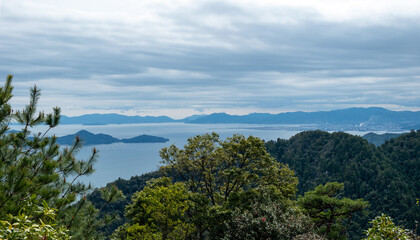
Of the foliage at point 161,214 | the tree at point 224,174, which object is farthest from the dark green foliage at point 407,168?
the foliage at point 161,214

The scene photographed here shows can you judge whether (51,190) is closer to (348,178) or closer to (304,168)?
(348,178)

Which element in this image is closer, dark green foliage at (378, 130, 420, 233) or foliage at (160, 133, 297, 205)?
foliage at (160, 133, 297, 205)

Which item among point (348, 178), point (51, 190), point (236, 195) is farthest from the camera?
point (348, 178)

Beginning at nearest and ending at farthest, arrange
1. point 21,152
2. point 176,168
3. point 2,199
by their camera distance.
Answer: point 2,199 → point 21,152 → point 176,168

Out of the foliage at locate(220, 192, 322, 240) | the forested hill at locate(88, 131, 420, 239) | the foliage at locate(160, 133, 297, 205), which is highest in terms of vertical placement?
the foliage at locate(160, 133, 297, 205)

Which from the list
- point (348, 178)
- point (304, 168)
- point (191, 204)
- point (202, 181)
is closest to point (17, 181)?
point (191, 204)

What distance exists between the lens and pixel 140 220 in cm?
1417

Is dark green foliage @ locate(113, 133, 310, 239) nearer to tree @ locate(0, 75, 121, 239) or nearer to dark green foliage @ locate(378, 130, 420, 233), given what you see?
tree @ locate(0, 75, 121, 239)

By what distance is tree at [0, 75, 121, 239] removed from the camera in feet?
18.1

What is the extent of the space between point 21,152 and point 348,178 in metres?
78.1

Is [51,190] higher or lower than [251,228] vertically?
higher

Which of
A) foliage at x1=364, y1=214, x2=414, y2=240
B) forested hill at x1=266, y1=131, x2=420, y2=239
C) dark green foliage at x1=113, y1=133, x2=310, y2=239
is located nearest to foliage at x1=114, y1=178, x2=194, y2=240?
dark green foliage at x1=113, y1=133, x2=310, y2=239

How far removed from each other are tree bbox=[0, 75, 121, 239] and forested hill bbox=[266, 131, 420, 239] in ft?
188

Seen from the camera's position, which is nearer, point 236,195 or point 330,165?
point 236,195
